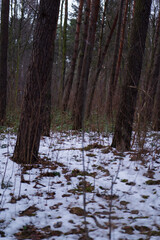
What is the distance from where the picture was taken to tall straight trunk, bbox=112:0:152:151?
431 centimetres

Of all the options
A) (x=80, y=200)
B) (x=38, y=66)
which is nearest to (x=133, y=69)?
(x=38, y=66)

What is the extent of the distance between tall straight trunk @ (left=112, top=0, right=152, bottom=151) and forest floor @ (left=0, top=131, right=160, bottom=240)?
71 cm

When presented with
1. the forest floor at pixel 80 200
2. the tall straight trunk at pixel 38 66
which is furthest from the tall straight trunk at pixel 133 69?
the tall straight trunk at pixel 38 66

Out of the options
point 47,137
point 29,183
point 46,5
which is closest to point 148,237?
point 29,183

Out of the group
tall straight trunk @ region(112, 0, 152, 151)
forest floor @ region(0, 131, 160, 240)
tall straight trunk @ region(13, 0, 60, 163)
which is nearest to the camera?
forest floor @ region(0, 131, 160, 240)

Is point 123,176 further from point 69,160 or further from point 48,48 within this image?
point 48,48

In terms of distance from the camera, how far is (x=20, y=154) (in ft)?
12.3

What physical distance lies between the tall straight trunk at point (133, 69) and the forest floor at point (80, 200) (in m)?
0.71

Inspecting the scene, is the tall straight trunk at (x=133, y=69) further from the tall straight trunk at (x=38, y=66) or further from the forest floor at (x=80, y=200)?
the tall straight trunk at (x=38, y=66)

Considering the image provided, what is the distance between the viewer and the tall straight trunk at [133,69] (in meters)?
4.31

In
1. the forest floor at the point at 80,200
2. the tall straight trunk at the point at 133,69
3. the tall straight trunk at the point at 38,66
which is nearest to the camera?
the forest floor at the point at 80,200

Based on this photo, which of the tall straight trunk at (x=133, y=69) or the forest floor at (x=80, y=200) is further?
the tall straight trunk at (x=133, y=69)

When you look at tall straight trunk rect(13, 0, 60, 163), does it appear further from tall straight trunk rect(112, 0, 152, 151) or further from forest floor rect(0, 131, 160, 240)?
tall straight trunk rect(112, 0, 152, 151)

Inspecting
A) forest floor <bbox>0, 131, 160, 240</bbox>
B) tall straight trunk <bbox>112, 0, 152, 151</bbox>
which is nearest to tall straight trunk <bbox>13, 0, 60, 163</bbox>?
forest floor <bbox>0, 131, 160, 240</bbox>
